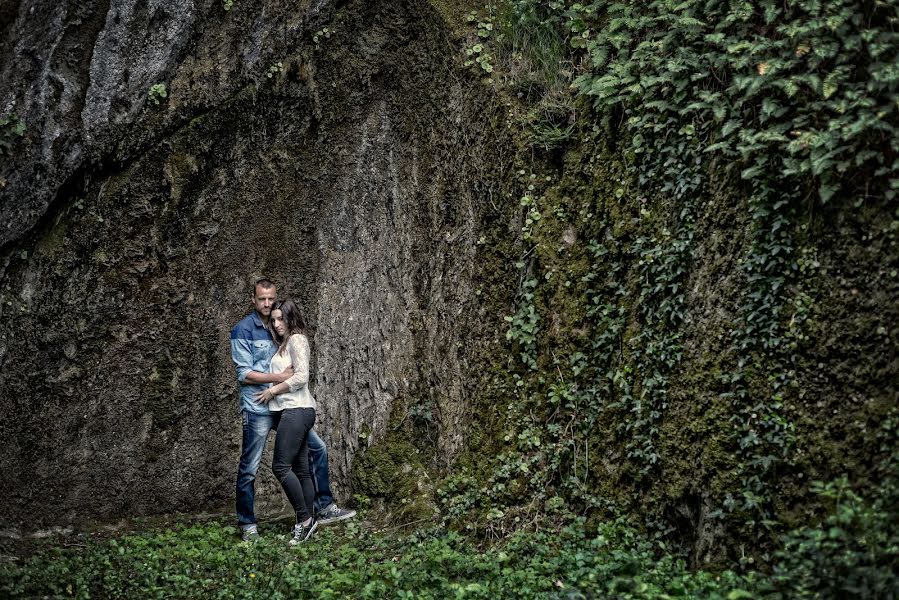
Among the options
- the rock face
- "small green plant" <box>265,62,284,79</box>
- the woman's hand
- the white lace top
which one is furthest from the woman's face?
→ "small green plant" <box>265,62,284,79</box>

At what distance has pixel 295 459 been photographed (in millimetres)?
6781

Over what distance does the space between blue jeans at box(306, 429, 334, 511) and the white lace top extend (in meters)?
0.55

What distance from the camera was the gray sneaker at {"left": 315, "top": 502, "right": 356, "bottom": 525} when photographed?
7.09 metres

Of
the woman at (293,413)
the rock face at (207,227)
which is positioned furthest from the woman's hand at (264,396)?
the rock face at (207,227)

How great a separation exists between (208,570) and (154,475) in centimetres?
299

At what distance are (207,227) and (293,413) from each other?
3121 millimetres

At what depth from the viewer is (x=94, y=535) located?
7.89m

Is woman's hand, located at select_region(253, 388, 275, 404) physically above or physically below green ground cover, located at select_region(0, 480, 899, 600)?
above

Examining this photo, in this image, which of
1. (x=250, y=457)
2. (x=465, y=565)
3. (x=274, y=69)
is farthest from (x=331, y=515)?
(x=274, y=69)

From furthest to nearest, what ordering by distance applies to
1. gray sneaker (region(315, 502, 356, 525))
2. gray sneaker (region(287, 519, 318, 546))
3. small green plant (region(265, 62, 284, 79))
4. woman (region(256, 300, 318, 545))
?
small green plant (region(265, 62, 284, 79)) → gray sneaker (region(315, 502, 356, 525)) → woman (region(256, 300, 318, 545)) → gray sneaker (region(287, 519, 318, 546))

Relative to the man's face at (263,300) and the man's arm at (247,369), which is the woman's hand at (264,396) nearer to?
the man's arm at (247,369)

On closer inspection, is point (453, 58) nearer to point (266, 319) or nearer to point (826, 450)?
point (266, 319)

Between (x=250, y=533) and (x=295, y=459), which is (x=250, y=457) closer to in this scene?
(x=295, y=459)

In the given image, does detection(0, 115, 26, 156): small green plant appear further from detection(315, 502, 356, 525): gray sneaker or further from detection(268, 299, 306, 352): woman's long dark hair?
detection(315, 502, 356, 525): gray sneaker
